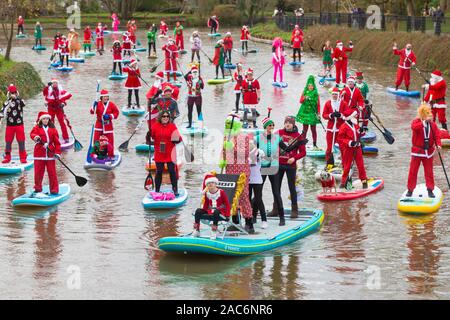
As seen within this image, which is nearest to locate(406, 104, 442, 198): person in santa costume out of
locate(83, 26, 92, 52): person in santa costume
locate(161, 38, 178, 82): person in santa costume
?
locate(161, 38, 178, 82): person in santa costume

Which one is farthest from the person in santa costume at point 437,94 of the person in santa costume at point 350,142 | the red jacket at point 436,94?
the person in santa costume at point 350,142

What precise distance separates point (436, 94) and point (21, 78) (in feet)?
51.4

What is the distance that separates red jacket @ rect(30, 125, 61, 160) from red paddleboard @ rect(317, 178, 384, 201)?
5.24 metres

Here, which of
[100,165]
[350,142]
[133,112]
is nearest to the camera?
[350,142]

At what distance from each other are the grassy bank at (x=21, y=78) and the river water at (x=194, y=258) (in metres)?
9.56

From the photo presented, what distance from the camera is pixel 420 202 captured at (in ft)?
56.8

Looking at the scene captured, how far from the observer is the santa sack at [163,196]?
1764 centimetres

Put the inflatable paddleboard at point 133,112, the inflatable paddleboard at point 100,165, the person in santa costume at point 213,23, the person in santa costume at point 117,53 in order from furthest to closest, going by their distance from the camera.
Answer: the person in santa costume at point 213,23 → the person in santa costume at point 117,53 → the inflatable paddleboard at point 133,112 → the inflatable paddleboard at point 100,165

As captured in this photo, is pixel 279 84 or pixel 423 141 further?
pixel 279 84

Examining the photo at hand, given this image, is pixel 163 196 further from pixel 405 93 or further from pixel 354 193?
pixel 405 93

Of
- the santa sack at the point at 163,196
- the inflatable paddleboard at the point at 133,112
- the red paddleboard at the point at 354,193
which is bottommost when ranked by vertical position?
the red paddleboard at the point at 354,193

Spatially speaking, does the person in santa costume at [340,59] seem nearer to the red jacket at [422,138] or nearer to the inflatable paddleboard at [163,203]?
the red jacket at [422,138]

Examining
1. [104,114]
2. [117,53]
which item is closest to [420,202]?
[104,114]

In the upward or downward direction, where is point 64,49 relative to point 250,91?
upward
